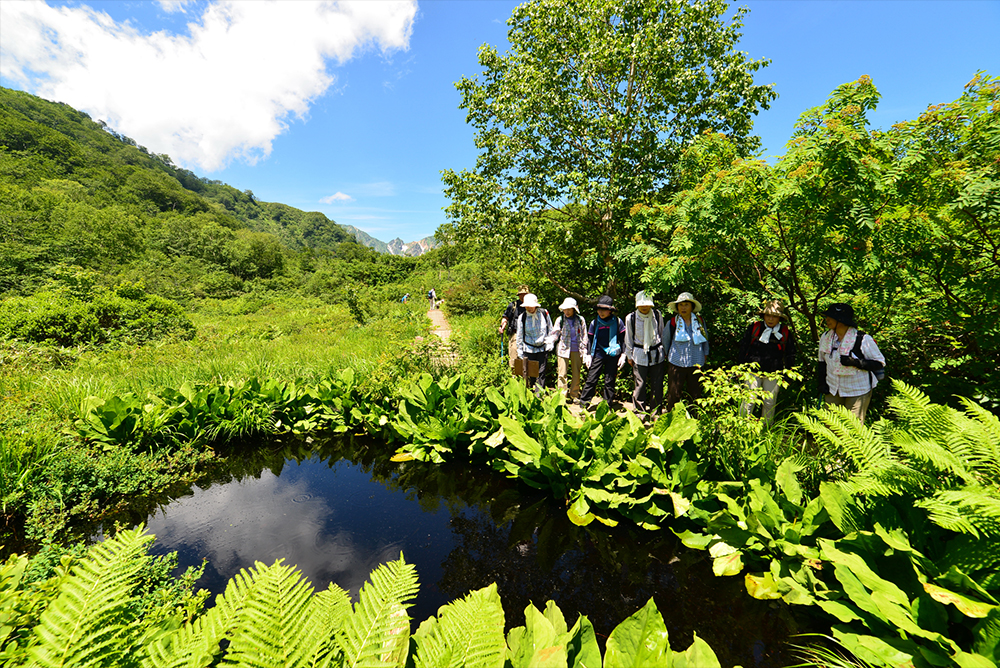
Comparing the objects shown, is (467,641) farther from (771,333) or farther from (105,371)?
(105,371)

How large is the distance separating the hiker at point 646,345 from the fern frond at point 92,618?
464 centimetres

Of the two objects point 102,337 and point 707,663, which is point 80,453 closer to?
point 707,663

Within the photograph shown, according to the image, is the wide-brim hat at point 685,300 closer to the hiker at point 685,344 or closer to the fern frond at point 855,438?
the hiker at point 685,344

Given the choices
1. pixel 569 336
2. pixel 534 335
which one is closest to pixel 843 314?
pixel 569 336

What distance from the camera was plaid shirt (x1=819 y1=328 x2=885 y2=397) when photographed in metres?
3.52

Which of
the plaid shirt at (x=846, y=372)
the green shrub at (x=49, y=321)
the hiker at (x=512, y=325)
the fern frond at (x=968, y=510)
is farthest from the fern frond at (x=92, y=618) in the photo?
the green shrub at (x=49, y=321)

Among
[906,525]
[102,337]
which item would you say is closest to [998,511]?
[906,525]

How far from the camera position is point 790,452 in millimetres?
3443

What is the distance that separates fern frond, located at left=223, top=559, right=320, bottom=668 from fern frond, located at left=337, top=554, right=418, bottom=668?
0.09m

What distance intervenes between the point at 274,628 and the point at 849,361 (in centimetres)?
A: 451

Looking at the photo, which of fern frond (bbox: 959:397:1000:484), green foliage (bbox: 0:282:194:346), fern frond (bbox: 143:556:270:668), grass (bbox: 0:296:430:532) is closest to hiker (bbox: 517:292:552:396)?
grass (bbox: 0:296:430:532)

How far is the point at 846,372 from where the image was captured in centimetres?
365

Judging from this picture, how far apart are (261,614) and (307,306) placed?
92.9ft

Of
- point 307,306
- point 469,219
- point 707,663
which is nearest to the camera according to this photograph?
point 707,663
